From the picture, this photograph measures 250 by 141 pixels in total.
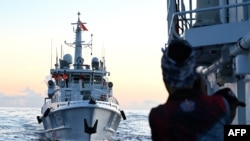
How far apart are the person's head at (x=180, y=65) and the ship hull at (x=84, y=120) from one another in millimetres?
25707

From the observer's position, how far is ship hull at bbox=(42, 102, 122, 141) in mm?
28609

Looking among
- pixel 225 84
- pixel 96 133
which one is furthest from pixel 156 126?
pixel 96 133

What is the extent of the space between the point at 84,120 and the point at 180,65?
25973 mm

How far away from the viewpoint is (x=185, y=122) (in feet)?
9.58

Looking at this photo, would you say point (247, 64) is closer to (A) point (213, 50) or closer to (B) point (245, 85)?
(B) point (245, 85)

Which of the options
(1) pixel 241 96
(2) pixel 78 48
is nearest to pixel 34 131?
(2) pixel 78 48

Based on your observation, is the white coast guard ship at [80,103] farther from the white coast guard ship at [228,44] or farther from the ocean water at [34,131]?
the white coast guard ship at [228,44]

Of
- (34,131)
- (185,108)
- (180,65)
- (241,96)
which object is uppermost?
(180,65)

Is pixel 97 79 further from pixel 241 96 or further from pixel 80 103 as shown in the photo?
pixel 241 96

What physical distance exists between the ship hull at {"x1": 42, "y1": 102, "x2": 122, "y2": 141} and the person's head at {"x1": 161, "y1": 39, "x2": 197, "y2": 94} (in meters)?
25.7

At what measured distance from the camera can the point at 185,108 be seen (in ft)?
9.59

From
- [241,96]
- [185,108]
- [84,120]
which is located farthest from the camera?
[84,120]

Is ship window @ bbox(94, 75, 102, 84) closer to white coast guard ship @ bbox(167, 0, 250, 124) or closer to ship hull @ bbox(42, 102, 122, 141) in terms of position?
ship hull @ bbox(42, 102, 122, 141)

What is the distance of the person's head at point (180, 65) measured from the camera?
2967 mm
